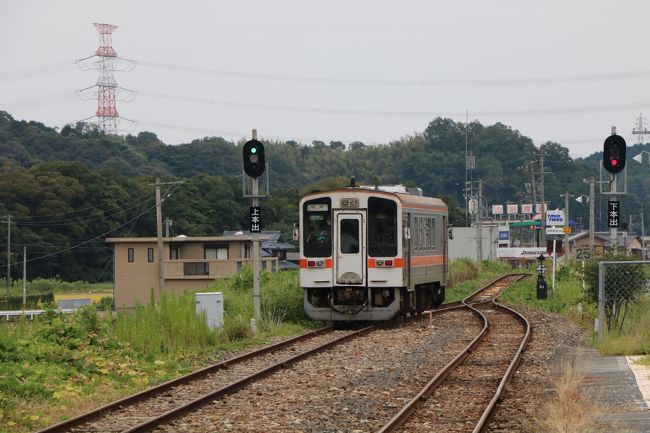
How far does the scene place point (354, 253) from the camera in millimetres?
22359

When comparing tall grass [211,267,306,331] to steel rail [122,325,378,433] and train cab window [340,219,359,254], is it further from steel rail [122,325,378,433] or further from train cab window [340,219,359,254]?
steel rail [122,325,378,433]

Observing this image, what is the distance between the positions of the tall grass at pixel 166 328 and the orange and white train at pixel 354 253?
4310mm

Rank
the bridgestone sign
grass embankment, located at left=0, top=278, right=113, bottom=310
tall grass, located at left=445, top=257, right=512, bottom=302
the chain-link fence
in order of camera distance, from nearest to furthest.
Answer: the chain-link fence, tall grass, located at left=445, top=257, right=512, bottom=302, grass embankment, located at left=0, top=278, right=113, bottom=310, the bridgestone sign

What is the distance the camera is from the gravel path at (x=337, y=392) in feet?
34.7

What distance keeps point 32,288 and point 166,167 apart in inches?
1889

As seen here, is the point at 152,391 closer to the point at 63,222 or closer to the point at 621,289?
the point at 621,289

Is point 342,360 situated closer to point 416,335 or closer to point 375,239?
point 416,335

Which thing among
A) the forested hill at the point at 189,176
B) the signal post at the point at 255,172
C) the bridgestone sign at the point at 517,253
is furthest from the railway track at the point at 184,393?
the bridgestone sign at the point at 517,253

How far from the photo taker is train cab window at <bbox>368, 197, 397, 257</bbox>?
73.4 ft

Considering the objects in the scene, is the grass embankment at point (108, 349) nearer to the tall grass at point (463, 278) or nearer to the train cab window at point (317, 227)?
the train cab window at point (317, 227)

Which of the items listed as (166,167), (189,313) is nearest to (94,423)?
(189,313)

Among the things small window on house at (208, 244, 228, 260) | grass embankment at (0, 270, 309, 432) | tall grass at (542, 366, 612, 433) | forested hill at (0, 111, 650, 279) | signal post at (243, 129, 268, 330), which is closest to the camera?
tall grass at (542, 366, 612, 433)

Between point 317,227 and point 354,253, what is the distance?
0.99 metres

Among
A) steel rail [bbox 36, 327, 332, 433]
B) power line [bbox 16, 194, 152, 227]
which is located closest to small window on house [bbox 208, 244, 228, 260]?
power line [bbox 16, 194, 152, 227]
